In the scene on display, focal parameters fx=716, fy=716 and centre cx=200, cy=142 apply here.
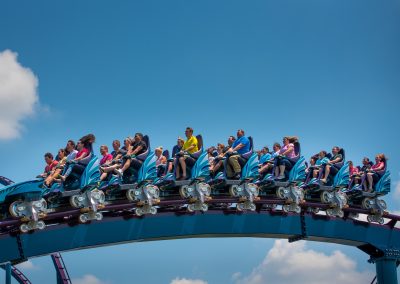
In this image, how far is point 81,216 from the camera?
32.7 feet

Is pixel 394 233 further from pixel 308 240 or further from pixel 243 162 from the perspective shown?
pixel 243 162

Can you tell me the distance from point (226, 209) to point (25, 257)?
363 cm

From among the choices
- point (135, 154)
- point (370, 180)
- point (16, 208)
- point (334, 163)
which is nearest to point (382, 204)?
point (370, 180)

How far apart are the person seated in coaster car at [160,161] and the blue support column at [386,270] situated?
16.5 ft

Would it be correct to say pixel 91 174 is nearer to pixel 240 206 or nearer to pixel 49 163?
pixel 49 163

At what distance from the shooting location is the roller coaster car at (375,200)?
A: 1372 centimetres

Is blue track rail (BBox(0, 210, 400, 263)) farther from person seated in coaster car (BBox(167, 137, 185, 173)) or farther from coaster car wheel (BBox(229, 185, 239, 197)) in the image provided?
person seated in coaster car (BBox(167, 137, 185, 173))

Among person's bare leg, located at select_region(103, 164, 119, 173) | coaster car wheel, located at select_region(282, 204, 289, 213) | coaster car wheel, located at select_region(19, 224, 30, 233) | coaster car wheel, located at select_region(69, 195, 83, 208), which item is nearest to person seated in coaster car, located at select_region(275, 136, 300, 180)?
coaster car wheel, located at select_region(282, 204, 289, 213)

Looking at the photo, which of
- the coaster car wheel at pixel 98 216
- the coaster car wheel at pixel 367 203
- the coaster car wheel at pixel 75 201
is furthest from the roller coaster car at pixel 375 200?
the coaster car wheel at pixel 75 201

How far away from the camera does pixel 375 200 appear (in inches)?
545

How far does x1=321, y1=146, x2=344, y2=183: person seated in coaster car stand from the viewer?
13008mm

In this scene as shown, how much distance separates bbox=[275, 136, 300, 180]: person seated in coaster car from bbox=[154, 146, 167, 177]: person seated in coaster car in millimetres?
2023

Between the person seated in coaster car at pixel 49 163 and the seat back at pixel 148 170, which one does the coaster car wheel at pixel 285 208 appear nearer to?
the seat back at pixel 148 170

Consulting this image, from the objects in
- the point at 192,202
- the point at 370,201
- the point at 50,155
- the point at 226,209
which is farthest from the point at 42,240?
the point at 370,201
